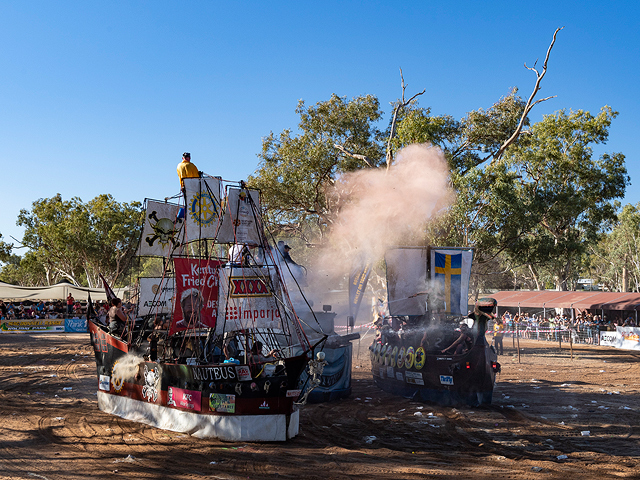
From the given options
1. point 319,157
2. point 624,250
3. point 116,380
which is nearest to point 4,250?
point 319,157

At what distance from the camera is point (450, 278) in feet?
46.6

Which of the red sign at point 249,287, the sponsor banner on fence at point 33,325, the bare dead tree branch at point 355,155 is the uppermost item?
the bare dead tree branch at point 355,155

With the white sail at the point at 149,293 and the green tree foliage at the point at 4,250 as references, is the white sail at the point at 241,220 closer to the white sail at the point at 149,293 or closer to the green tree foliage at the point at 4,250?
the white sail at the point at 149,293

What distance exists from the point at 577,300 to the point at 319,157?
19.5 metres

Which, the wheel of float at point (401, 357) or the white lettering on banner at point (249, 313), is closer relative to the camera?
the white lettering on banner at point (249, 313)

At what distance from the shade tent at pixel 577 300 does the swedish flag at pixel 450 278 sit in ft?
70.5

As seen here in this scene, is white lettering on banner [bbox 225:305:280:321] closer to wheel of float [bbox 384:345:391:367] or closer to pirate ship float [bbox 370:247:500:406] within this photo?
pirate ship float [bbox 370:247:500:406]

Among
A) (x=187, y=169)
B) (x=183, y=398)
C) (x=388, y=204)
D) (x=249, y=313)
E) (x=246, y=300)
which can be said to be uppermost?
(x=388, y=204)

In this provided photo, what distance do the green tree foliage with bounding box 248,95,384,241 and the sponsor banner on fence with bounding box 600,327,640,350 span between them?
17490 millimetres

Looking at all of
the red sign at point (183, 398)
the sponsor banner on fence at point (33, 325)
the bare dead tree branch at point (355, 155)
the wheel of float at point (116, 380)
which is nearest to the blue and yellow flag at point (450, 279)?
the red sign at point (183, 398)

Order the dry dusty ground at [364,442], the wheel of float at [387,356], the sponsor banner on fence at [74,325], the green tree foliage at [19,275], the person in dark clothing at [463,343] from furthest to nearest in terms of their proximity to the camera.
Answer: the green tree foliage at [19,275] < the sponsor banner on fence at [74,325] < the wheel of float at [387,356] < the person in dark clothing at [463,343] < the dry dusty ground at [364,442]

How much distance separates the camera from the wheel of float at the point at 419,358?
1289cm

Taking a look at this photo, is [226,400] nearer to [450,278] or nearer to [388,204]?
[450,278]

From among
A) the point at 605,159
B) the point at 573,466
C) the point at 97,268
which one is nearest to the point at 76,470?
the point at 573,466
